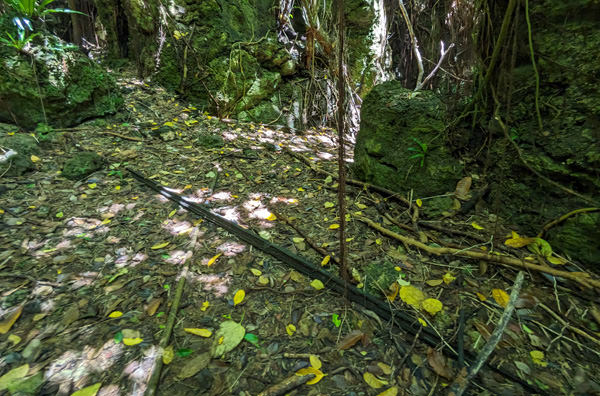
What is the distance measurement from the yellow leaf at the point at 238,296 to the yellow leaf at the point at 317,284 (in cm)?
41

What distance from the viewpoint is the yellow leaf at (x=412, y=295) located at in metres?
1.47

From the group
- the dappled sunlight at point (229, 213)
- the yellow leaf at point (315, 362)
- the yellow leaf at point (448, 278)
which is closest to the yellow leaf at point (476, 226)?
the yellow leaf at point (448, 278)

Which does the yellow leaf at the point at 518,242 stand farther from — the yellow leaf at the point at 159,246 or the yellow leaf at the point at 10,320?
the yellow leaf at the point at 10,320

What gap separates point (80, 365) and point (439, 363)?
159 cm

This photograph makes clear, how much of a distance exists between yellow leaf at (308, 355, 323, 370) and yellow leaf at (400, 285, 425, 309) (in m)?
0.58

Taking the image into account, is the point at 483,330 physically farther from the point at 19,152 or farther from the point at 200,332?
the point at 19,152

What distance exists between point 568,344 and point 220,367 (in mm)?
1615

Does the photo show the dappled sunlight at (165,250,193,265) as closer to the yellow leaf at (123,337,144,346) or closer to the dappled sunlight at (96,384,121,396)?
the yellow leaf at (123,337,144,346)

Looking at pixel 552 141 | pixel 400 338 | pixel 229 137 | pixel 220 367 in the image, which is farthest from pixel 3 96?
pixel 552 141

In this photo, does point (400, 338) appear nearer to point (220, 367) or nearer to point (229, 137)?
point (220, 367)

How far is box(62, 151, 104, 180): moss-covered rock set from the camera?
2.49 metres

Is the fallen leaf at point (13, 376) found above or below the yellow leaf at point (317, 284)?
below

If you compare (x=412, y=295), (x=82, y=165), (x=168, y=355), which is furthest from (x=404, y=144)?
(x=82, y=165)

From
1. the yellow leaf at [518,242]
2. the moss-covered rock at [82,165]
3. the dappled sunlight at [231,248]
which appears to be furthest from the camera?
the moss-covered rock at [82,165]
